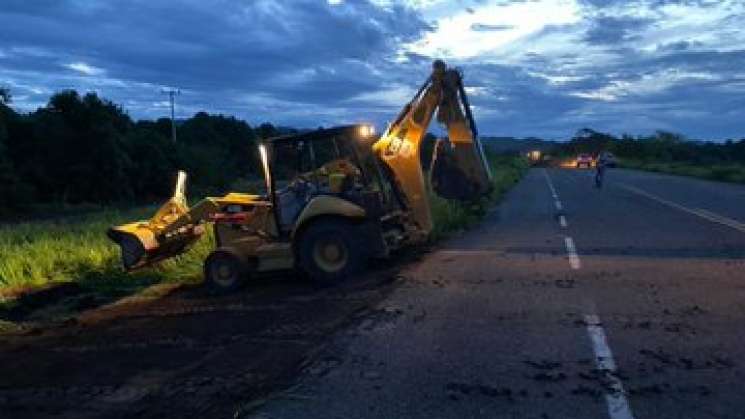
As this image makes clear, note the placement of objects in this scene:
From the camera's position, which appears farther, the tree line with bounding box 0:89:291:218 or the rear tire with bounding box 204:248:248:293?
the tree line with bounding box 0:89:291:218

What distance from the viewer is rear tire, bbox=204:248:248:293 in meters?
14.2

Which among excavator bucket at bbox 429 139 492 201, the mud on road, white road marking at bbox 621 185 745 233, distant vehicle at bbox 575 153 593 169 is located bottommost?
distant vehicle at bbox 575 153 593 169

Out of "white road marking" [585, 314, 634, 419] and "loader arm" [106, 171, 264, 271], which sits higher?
"loader arm" [106, 171, 264, 271]

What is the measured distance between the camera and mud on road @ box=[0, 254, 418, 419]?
7.65m

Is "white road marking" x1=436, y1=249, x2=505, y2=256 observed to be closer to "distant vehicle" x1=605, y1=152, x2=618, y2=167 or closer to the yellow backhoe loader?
the yellow backhoe loader

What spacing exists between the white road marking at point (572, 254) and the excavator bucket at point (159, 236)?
240 inches

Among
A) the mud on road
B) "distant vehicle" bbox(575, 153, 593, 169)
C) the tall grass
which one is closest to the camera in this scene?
the mud on road

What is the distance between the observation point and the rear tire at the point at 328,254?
1397cm

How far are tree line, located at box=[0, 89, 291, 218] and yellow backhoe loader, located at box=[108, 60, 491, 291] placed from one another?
4430cm

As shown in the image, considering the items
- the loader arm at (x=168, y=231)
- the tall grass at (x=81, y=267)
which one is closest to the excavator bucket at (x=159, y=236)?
the loader arm at (x=168, y=231)

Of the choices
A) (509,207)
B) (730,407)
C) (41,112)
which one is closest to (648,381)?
(730,407)

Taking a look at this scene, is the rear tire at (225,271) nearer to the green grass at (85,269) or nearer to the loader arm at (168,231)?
the loader arm at (168,231)

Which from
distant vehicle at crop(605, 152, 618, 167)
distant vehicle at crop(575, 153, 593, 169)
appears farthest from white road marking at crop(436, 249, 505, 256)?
distant vehicle at crop(575, 153, 593, 169)

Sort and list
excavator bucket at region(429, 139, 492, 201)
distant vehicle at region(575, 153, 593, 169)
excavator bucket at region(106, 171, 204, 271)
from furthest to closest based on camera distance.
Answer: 1. distant vehicle at region(575, 153, 593, 169)
2. excavator bucket at region(429, 139, 492, 201)
3. excavator bucket at region(106, 171, 204, 271)
